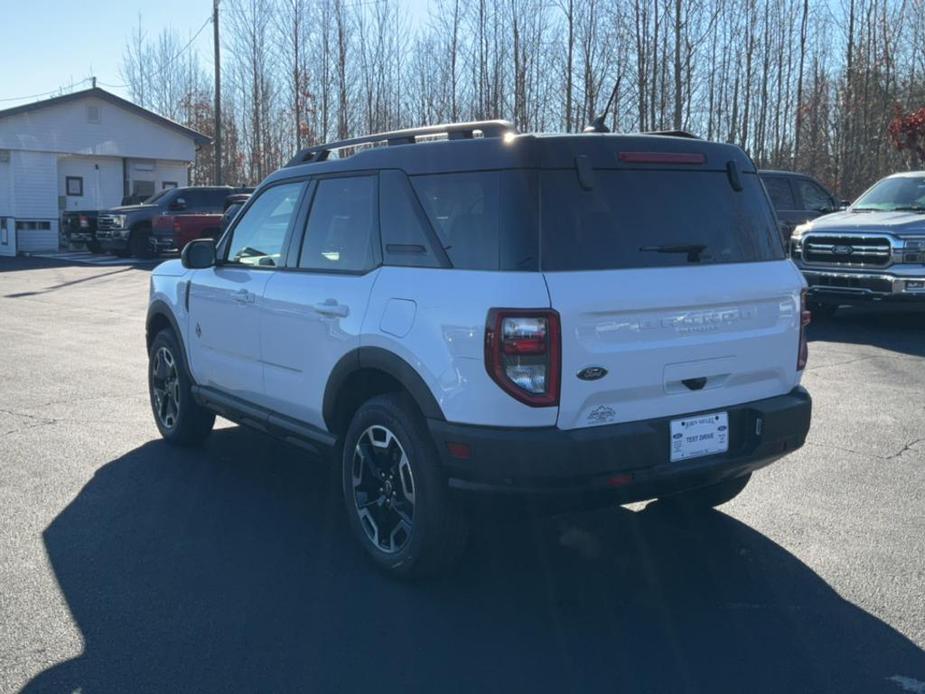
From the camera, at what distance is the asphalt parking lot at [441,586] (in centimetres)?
353

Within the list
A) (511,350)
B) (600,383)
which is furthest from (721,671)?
(511,350)

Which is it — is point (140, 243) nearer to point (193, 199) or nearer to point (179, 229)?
point (193, 199)

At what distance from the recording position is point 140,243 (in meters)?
27.2

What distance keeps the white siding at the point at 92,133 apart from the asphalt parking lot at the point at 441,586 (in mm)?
28259

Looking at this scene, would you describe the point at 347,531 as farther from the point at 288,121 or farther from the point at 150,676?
the point at 288,121

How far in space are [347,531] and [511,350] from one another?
181 cm

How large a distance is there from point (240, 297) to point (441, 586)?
219cm

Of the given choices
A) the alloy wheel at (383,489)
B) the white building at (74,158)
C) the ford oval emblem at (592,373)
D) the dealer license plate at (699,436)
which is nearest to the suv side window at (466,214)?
the ford oval emblem at (592,373)

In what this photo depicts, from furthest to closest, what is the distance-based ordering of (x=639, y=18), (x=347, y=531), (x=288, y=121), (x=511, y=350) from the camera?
(x=288, y=121) < (x=639, y=18) < (x=347, y=531) < (x=511, y=350)

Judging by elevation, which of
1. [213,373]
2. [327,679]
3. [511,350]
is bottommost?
[327,679]

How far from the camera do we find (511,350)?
3717 millimetres

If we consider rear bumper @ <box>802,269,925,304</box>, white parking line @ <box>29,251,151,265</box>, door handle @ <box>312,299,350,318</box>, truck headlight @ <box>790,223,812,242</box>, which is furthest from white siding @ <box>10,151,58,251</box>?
door handle @ <box>312,299,350,318</box>

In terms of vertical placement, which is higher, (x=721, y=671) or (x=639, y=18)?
(x=639, y=18)

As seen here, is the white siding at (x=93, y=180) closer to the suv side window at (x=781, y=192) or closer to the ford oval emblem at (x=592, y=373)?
the suv side window at (x=781, y=192)
